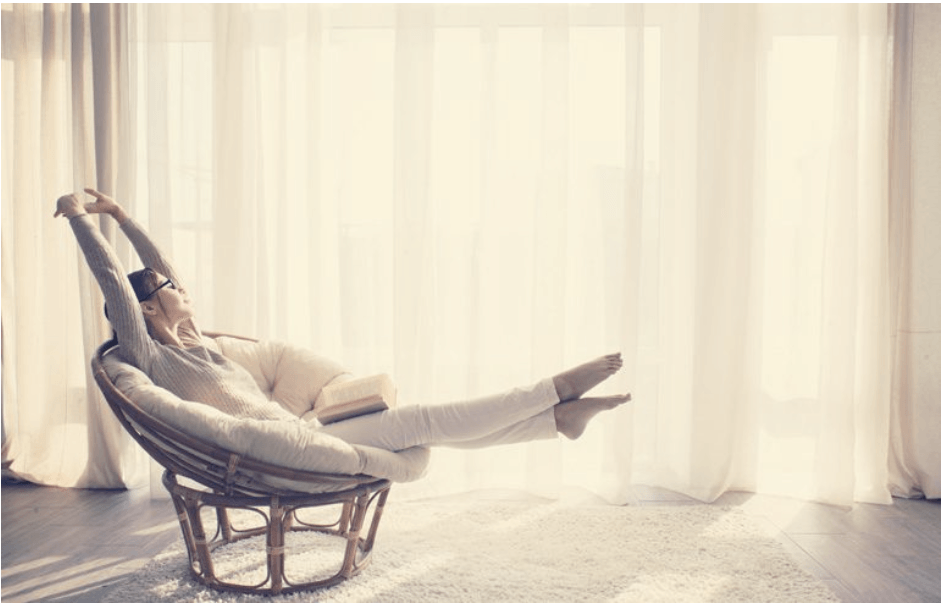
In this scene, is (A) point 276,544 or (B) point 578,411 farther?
(B) point 578,411

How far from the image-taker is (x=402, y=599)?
7.56 feet

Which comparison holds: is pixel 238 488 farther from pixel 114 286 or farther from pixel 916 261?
pixel 916 261

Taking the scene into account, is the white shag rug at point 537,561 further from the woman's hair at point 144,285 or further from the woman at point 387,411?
the woman's hair at point 144,285

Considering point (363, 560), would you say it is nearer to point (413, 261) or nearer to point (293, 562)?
point (293, 562)

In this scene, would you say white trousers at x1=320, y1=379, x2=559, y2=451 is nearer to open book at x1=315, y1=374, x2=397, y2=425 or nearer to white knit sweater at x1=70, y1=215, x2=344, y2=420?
open book at x1=315, y1=374, x2=397, y2=425

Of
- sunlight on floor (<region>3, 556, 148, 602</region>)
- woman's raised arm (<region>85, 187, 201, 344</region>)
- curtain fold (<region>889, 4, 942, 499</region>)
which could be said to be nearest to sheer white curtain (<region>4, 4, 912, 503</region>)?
curtain fold (<region>889, 4, 942, 499</region>)

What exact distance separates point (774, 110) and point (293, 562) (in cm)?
254

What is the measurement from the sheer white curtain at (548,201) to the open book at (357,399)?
87 centimetres

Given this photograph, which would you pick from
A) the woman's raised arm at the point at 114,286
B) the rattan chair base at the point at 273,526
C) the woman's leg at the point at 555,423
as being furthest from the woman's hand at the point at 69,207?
the woman's leg at the point at 555,423

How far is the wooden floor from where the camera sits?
2449 millimetres

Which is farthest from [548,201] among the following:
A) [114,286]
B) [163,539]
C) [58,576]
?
[58,576]

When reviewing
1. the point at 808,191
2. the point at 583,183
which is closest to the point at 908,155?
the point at 808,191

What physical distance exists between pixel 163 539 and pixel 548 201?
6.12ft

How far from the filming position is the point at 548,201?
135 inches
